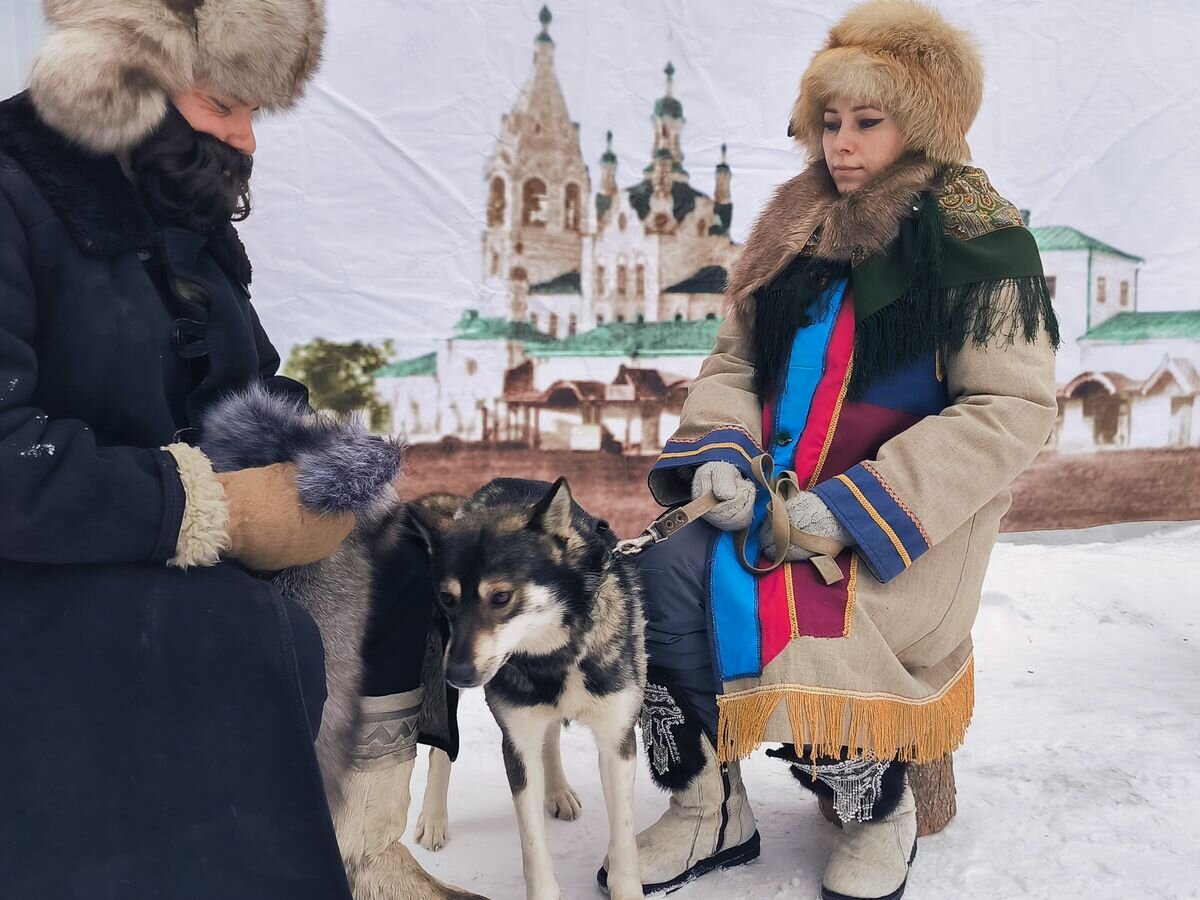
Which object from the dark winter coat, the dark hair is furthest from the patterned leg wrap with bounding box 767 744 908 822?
the dark hair

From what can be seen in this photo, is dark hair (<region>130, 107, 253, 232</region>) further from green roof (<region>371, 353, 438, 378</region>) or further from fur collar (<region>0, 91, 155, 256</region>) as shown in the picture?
green roof (<region>371, 353, 438, 378</region>)

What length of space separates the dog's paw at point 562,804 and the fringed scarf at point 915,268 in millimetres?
1144

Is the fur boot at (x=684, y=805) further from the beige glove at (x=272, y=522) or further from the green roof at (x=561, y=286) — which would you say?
the green roof at (x=561, y=286)

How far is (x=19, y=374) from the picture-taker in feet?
4.14

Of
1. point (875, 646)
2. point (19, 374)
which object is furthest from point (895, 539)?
point (19, 374)

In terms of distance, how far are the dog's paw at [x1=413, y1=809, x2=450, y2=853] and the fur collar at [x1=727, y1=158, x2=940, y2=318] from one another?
1.33m

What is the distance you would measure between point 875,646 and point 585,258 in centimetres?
218

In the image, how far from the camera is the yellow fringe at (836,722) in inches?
66.6

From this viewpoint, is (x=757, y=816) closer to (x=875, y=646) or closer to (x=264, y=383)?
(x=875, y=646)

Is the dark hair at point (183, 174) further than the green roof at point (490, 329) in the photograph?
No

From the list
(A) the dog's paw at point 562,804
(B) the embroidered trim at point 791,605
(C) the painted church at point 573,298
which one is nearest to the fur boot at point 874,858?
(B) the embroidered trim at point 791,605

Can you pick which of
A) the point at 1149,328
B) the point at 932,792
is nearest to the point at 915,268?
the point at 932,792

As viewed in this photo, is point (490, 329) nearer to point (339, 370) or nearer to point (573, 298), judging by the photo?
point (573, 298)

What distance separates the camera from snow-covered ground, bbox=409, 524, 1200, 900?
6.30 ft
